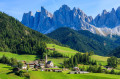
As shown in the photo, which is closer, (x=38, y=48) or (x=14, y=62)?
(x=14, y=62)

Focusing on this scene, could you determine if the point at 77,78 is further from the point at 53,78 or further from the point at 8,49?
the point at 8,49

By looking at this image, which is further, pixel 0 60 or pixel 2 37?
pixel 2 37

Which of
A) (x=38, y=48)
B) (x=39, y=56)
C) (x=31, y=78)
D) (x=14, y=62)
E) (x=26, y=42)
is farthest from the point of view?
(x=26, y=42)

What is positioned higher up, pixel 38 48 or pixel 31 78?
pixel 38 48

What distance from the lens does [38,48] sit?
585ft

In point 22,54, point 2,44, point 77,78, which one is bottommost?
point 77,78

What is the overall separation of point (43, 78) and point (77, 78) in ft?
54.7

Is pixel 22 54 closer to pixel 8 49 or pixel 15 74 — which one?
pixel 8 49

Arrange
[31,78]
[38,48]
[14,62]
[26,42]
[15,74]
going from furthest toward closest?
1. [26,42]
2. [38,48]
3. [14,62]
4. [15,74]
5. [31,78]

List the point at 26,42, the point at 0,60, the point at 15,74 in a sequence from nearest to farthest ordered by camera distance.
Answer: the point at 15,74, the point at 0,60, the point at 26,42

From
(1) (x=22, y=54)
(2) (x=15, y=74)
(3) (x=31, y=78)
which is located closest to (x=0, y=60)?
(1) (x=22, y=54)

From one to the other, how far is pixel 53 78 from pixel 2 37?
152 metres

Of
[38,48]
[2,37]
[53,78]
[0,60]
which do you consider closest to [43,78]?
[53,78]

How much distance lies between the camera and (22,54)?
16762 cm
